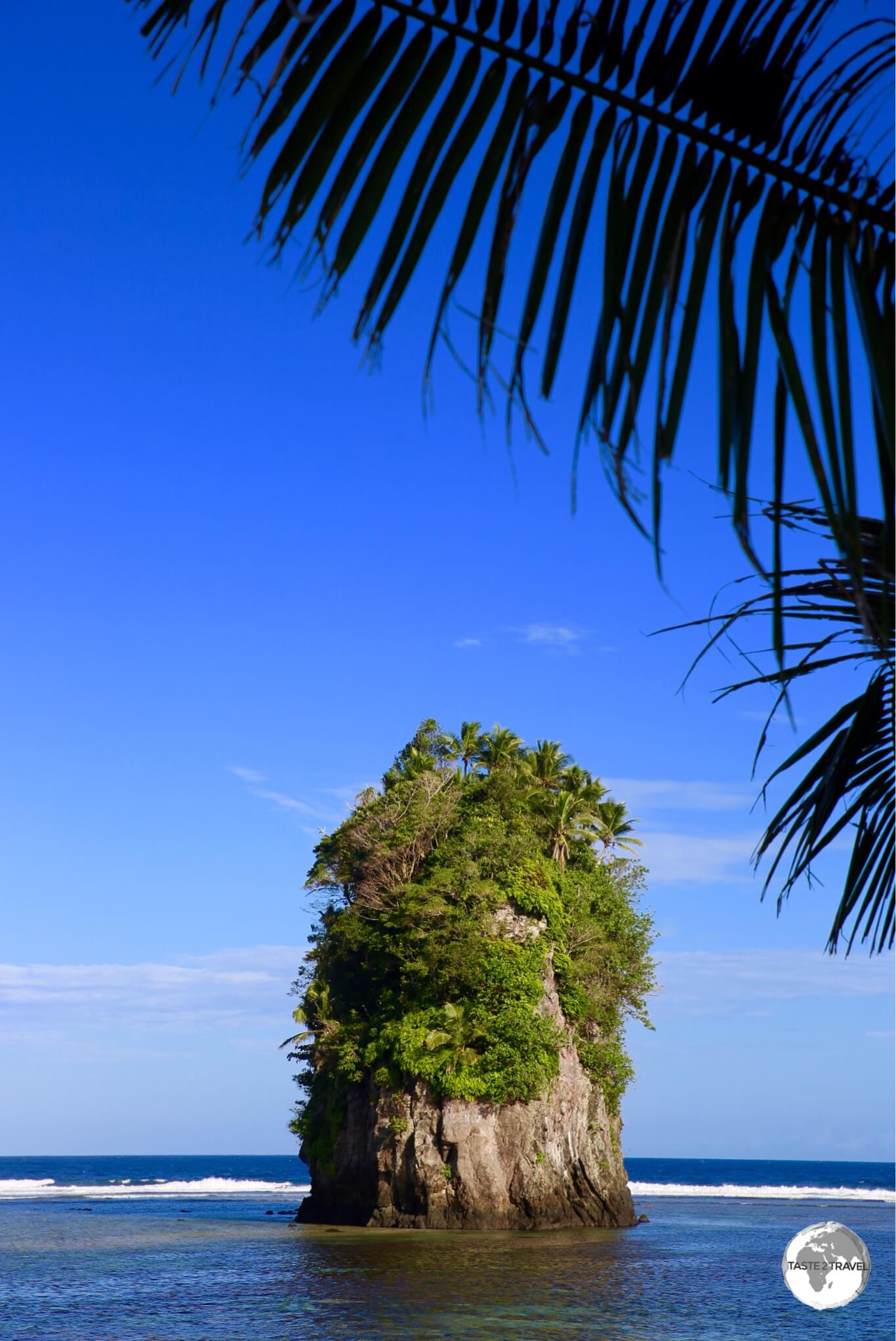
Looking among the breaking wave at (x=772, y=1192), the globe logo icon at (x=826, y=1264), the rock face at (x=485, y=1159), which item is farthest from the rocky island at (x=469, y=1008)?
the breaking wave at (x=772, y=1192)

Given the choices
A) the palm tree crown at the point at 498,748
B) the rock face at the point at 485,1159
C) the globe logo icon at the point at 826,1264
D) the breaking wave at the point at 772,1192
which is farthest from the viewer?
the breaking wave at the point at 772,1192

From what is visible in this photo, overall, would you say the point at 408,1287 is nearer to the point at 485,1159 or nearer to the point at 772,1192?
the point at 485,1159

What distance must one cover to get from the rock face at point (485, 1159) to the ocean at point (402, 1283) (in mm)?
1099

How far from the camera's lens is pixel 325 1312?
2109cm

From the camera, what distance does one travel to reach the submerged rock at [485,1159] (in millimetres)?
34188

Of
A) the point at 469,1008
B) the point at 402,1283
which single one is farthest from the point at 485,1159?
the point at 402,1283

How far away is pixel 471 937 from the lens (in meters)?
34.9

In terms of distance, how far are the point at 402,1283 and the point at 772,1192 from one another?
239 feet

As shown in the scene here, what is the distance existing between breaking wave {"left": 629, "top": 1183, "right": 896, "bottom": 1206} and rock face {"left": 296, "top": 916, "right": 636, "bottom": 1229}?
154 ft

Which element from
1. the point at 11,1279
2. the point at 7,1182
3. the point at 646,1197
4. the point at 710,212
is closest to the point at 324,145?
the point at 710,212

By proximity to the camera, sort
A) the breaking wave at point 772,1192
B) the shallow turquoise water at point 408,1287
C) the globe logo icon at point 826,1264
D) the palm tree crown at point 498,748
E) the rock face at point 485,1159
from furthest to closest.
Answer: the breaking wave at point 772,1192 < the palm tree crown at point 498,748 < the rock face at point 485,1159 < the shallow turquoise water at point 408,1287 < the globe logo icon at point 826,1264

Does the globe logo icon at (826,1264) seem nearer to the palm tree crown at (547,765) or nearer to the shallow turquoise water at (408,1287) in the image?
the shallow turquoise water at (408,1287)

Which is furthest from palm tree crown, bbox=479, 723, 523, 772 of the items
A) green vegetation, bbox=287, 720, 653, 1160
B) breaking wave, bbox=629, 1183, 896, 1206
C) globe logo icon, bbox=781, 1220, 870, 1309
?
breaking wave, bbox=629, 1183, 896, 1206

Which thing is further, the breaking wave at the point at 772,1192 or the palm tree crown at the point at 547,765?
the breaking wave at the point at 772,1192
